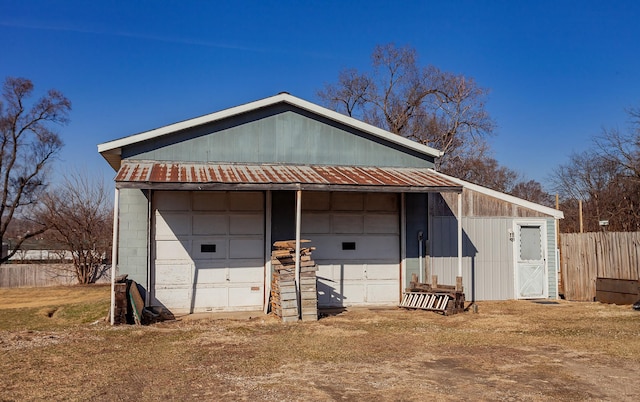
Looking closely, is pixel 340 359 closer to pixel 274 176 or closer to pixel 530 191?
pixel 274 176

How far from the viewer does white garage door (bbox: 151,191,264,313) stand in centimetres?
1216

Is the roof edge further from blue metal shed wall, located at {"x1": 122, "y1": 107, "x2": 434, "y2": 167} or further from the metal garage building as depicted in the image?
blue metal shed wall, located at {"x1": 122, "y1": 107, "x2": 434, "y2": 167}

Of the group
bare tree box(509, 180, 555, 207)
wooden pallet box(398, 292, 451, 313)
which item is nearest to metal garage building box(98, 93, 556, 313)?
wooden pallet box(398, 292, 451, 313)

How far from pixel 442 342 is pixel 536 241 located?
6628 millimetres

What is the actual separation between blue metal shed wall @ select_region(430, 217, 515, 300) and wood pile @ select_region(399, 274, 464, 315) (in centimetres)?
101

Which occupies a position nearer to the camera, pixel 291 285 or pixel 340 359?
pixel 340 359

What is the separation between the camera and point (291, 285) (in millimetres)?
11102

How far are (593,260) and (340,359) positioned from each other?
1027 centimetres

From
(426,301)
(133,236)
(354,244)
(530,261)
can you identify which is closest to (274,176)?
(354,244)

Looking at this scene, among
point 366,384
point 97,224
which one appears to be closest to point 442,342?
point 366,384

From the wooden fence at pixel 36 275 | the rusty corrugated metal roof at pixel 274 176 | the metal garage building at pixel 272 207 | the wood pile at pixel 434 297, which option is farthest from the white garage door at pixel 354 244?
the wooden fence at pixel 36 275

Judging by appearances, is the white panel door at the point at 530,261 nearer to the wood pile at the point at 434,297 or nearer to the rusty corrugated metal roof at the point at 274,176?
the wood pile at the point at 434,297

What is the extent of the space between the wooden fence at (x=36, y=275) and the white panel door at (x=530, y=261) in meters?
18.6

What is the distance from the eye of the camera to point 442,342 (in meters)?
9.06
